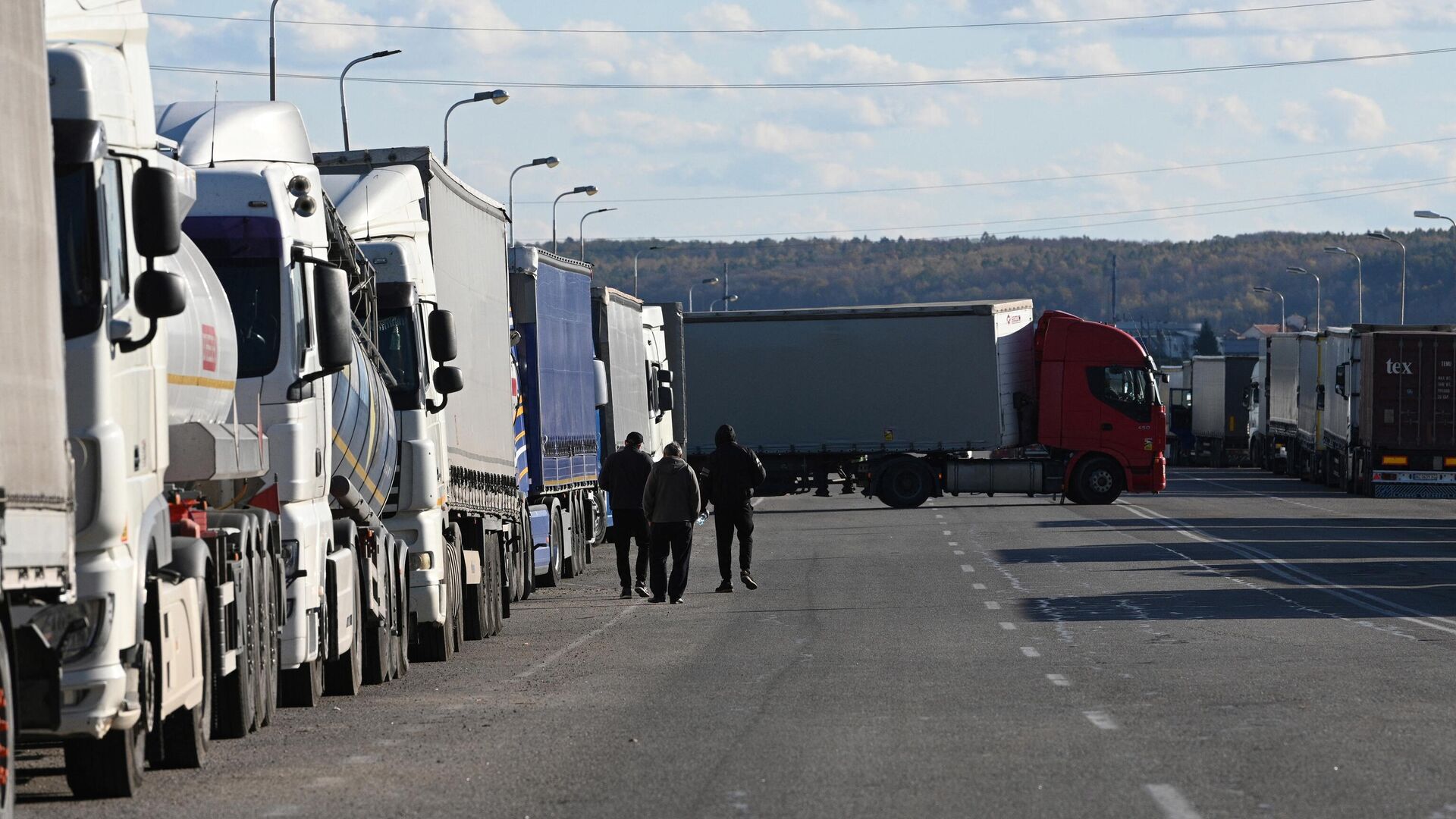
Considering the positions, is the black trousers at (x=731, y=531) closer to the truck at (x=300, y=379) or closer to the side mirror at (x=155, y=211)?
the truck at (x=300, y=379)

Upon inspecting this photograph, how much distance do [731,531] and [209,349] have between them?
1284 cm

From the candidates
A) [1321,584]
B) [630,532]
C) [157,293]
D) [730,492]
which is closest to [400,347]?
[630,532]

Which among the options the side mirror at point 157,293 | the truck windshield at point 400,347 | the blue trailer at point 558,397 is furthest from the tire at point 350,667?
the blue trailer at point 558,397

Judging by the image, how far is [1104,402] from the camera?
141 ft

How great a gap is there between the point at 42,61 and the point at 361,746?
450 centimetres

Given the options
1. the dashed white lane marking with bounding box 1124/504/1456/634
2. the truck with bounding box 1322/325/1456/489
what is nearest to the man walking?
the dashed white lane marking with bounding box 1124/504/1456/634

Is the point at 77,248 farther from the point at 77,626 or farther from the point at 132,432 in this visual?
the point at 77,626

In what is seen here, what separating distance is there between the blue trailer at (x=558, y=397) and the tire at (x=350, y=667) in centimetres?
972

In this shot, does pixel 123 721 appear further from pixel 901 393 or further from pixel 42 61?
pixel 901 393

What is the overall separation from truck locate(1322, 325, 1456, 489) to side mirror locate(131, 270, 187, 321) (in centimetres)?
4062

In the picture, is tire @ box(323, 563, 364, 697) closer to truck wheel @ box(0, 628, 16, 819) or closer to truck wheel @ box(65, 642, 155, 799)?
truck wheel @ box(65, 642, 155, 799)

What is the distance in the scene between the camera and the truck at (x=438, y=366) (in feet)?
52.1

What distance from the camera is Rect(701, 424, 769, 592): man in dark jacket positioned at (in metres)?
23.4

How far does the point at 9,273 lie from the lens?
24.4 ft
